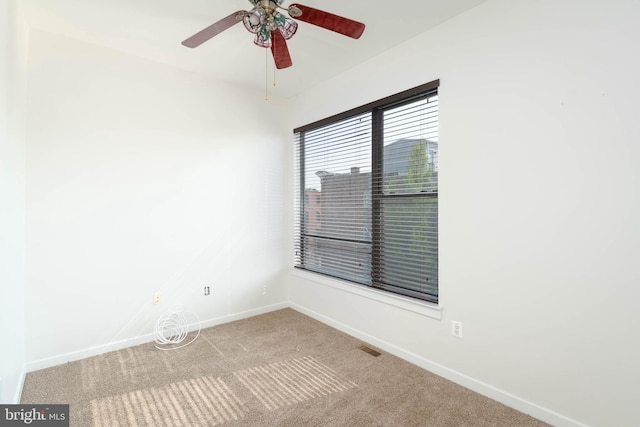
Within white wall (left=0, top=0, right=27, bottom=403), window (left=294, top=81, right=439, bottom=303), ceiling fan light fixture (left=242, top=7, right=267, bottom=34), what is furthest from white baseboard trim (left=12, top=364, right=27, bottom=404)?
ceiling fan light fixture (left=242, top=7, right=267, bottom=34)

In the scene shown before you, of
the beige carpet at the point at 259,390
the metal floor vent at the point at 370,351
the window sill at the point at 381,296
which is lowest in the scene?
the beige carpet at the point at 259,390

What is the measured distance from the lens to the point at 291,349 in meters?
2.80

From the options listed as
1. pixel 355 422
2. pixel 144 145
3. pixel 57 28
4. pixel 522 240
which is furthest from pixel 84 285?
pixel 522 240

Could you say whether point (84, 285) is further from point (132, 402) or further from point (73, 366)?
point (132, 402)

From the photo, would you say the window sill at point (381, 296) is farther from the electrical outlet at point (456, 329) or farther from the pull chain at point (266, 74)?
the pull chain at point (266, 74)

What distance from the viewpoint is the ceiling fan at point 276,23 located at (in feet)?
5.72

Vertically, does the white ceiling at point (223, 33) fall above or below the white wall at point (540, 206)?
above

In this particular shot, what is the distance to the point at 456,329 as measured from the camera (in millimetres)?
2262

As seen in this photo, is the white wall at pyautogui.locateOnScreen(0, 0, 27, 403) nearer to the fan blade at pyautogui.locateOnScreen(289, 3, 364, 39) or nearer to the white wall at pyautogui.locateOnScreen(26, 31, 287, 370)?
the white wall at pyautogui.locateOnScreen(26, 31, 287, 370)

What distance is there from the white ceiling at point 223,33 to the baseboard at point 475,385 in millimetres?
2563

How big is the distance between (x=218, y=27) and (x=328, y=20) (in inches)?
25.6

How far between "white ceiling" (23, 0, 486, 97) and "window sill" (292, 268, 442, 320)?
6.99 ft

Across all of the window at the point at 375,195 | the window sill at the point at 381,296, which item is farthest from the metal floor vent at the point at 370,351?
the window at the point at 375,195

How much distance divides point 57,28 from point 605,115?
372 centimetres
